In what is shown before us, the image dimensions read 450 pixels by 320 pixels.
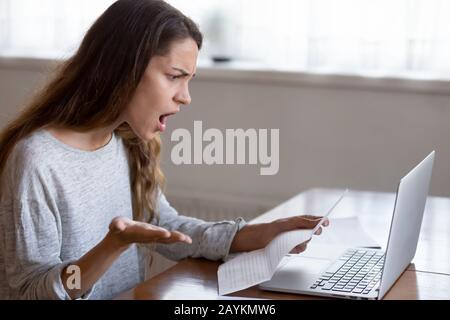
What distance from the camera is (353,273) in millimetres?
1538

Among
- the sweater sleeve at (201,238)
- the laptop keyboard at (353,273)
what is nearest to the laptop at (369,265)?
the laptop keyboard at (353,273)

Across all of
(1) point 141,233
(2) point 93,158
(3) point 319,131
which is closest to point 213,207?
(3) point 319,131

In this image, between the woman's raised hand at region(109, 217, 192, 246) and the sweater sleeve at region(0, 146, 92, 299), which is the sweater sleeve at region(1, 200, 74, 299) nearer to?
the sweater sleeve at region(0, 146, 92, 299)

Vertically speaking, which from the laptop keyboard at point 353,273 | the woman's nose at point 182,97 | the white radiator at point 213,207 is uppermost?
the woman's nose at point 182,97

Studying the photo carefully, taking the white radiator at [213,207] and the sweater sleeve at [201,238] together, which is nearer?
the sweater sleeve at [201,238]

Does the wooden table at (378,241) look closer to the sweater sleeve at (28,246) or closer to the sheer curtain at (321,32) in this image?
the sweater sleeve at (28,246)

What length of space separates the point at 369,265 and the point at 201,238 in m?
0.35

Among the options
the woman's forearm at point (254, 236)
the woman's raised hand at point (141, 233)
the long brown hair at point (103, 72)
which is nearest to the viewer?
the woman's raised hand at point (141, 233)

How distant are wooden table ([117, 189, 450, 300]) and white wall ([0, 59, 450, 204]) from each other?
1.88 ft

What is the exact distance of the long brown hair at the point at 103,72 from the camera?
5.07ft

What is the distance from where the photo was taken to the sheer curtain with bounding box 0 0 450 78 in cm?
274

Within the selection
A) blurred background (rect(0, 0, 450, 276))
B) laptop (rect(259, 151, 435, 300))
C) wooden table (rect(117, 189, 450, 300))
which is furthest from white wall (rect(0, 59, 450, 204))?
laptop (rect(259, 151, 435, 300))

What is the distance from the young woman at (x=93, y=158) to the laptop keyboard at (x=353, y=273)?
97 mm
